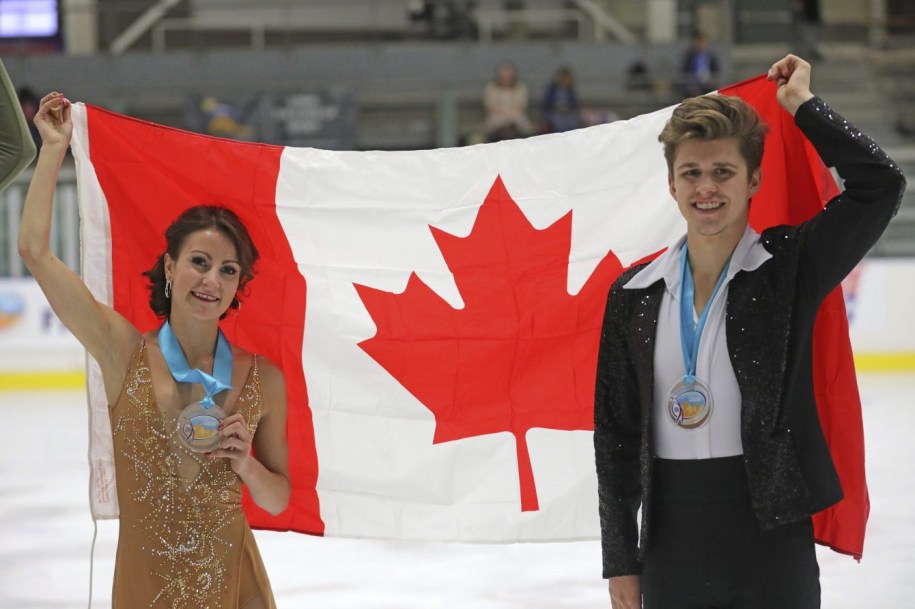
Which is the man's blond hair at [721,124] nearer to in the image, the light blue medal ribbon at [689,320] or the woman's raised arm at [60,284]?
the light blue medal ribbon at [689,320]

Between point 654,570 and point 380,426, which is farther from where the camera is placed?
point 380,426

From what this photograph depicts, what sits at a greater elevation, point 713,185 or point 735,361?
point 713,185

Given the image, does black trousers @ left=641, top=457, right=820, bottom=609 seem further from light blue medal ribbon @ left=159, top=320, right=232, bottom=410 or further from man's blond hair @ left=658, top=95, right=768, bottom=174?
light blue medal ribbon @ left=159, top=320, right=232, bottom=410

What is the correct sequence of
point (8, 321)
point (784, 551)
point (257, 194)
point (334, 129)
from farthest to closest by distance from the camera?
point (334, 129)
point (8, 321)
point (257, 194)
point (784, 551)

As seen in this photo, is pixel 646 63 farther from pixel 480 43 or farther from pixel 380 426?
pixel 380 426

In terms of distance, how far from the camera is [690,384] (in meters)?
1.94

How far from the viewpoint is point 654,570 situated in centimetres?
200

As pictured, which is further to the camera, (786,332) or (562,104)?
(562,104)

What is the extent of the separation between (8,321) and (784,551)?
8.43m

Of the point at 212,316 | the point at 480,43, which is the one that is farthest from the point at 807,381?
the point at 480,43

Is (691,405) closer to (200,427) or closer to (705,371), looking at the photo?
(705,371)

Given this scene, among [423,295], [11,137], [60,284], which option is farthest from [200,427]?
[423,295]

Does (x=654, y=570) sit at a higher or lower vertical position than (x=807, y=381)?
lower

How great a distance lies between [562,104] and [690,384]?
10.3 metres
